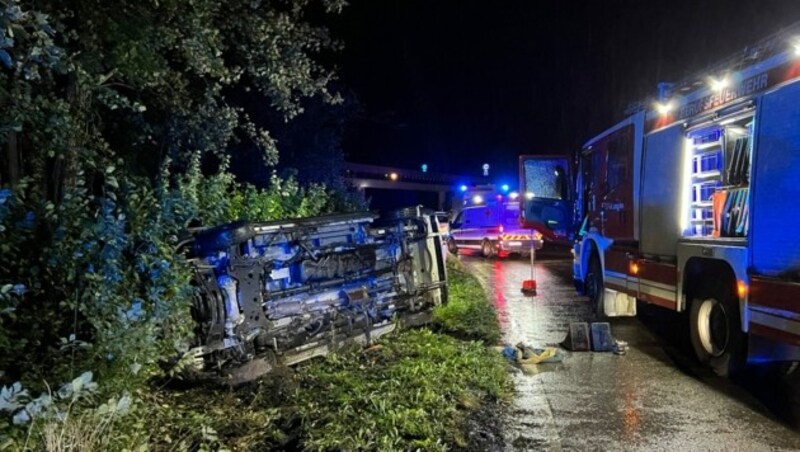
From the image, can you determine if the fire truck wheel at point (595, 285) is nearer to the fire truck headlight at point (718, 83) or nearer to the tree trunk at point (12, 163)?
the fire truck headlight at point (718, 83)

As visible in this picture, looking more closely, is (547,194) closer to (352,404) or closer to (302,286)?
(302,286)

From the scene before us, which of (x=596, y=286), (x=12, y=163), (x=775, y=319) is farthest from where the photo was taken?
(x=596, y=286)

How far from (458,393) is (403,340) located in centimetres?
212

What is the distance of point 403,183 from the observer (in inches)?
1869

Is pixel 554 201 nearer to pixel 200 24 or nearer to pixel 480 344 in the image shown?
pixel 480 344

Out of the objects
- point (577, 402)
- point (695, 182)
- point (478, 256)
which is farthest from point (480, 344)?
point (478, 256)

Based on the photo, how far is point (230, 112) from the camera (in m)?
7.76

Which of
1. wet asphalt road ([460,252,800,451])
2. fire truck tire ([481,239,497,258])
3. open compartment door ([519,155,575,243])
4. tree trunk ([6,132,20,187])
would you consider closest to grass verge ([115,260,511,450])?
wet asphalt road ([460,252,800,451])

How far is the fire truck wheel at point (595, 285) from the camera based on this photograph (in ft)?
33.8

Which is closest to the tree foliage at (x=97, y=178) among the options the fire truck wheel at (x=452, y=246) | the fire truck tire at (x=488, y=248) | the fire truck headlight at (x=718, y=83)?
the fire truck headlight at (x=718, y=83)

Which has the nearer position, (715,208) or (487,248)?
(715,208)

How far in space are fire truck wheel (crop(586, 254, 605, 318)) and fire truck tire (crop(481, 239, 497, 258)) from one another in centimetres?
1097

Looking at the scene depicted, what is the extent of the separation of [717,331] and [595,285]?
3.82 m

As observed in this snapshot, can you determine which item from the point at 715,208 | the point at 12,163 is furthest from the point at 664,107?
the point at 12,163
